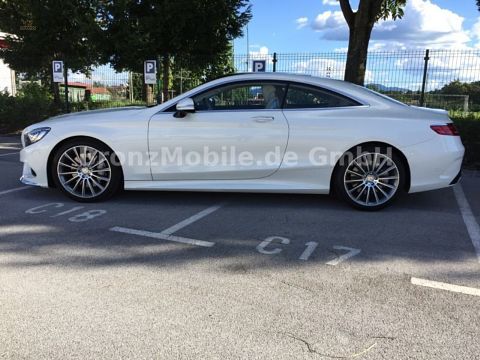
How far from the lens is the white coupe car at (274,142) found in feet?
17.0

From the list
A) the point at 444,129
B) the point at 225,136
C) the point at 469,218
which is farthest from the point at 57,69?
the point at 469,218

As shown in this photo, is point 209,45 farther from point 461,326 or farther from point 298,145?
point 461,326

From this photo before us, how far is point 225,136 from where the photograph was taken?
5.24 m

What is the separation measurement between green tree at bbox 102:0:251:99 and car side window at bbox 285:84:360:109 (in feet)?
28.1

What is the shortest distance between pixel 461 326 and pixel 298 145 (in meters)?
2.78

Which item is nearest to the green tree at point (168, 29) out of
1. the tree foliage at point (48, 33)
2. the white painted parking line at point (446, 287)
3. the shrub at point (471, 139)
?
the tree foliage at point (48, 33)

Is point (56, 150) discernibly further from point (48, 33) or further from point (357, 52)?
point (48, 33)

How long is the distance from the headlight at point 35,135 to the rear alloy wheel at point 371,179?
11.3 ft

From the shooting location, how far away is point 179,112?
5.28 metres

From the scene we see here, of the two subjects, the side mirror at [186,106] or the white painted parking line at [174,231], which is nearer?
the white painted parking line at [174,231]

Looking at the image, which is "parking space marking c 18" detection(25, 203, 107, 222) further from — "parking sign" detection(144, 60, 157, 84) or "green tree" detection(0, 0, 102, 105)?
"green tree" detection(0, 0, 102, 105)

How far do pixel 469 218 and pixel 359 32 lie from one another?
21.5 ft

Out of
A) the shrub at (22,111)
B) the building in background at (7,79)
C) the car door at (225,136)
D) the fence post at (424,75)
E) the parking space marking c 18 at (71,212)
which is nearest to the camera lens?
the parking space marking c 18 at (71,212)

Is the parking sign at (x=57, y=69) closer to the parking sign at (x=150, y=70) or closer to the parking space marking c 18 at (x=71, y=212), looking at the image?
the parking sign at (x=150, y=70)
